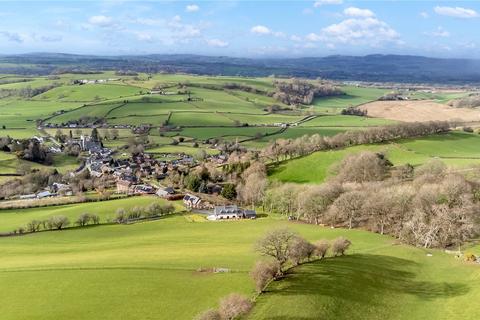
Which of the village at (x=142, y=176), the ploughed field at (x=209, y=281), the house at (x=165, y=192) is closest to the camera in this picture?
the ploughed field at (x=209, y=281)

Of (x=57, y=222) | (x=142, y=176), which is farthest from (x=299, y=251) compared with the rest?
(x=142, y=176)

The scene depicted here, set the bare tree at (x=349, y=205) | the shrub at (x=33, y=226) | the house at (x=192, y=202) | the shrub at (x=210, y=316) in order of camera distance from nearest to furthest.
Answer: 1. the shrub at (x=210, y=316)
2. the bare tree at (x=349, y=205)
3. the shrub at (x=33, y=226)
4. the house at (x=192, y=202)

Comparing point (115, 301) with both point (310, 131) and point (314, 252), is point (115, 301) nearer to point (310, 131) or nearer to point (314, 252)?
point (314, 252)

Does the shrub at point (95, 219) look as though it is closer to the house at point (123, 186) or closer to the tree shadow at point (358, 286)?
the house at point (123, 186)

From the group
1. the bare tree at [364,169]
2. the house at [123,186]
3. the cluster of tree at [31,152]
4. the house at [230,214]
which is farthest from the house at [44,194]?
the bare tree at [364,169]

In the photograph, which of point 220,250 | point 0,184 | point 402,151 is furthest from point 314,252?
point 0,184

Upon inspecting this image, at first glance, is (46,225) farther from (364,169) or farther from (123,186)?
(364,169)
